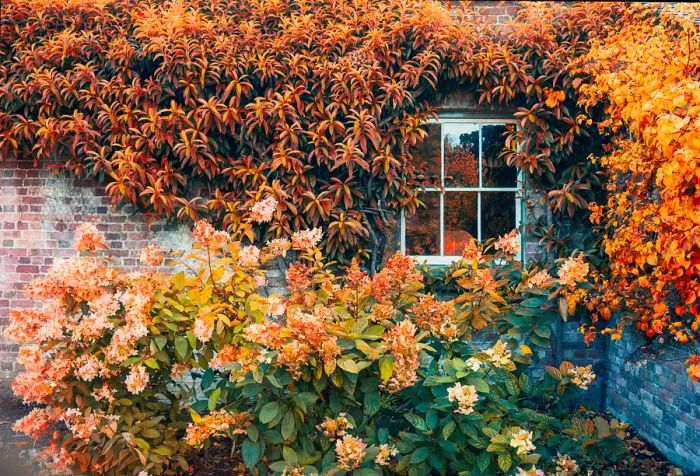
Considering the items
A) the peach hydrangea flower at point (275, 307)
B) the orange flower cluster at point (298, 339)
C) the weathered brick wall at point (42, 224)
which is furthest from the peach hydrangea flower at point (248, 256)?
the weathered brick wall at point (42, 224)

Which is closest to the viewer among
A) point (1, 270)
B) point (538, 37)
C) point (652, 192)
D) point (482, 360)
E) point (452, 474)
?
point (482, 360)

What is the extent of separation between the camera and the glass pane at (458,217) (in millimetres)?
5988

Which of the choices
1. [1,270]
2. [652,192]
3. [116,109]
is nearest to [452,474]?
[652,192]

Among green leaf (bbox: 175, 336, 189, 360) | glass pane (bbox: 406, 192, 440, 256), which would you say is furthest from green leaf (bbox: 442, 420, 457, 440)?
glass pane (bbox: 406, 192, 440, 256)

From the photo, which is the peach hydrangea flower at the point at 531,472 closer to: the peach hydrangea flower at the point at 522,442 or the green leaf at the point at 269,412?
the peach hydrangea flower at the point at 522,442

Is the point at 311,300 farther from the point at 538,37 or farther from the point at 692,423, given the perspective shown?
the point at 538,37

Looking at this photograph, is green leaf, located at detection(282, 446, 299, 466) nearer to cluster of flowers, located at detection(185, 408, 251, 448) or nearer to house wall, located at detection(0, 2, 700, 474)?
cluster of flowers, located at detection(185, 408, 251, 448)

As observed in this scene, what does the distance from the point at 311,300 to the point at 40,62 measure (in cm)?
401

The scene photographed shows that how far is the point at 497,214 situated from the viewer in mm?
5969

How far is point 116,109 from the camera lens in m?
5.62

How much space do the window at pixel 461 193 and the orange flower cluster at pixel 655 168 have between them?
93cm

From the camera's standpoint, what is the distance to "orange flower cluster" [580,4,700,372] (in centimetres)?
340

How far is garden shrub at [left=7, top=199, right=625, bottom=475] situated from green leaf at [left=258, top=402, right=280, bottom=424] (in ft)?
0.04

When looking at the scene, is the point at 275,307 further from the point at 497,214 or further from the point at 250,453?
the point at 497,214
